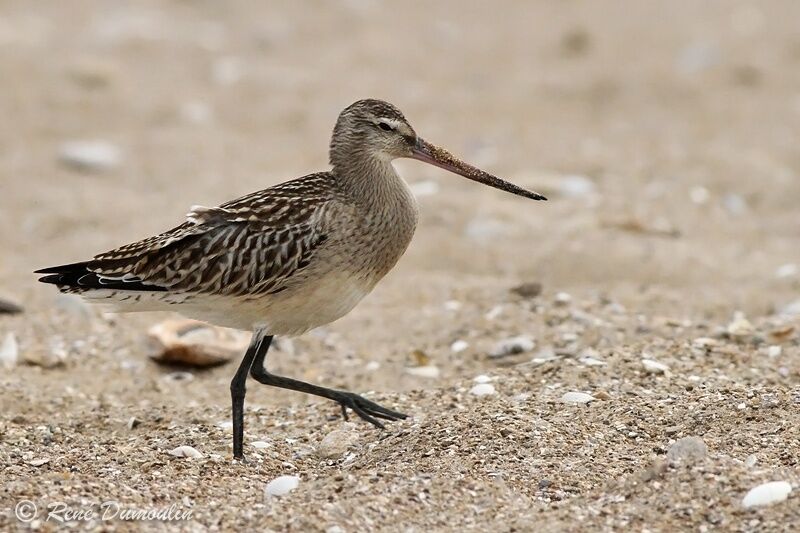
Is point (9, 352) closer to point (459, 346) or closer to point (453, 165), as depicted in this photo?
point (459, 346)

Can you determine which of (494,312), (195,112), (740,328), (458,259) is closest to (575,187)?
(458,259)

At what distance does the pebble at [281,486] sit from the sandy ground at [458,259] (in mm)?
91

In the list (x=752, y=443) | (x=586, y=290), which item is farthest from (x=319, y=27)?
(x=752, y=443)

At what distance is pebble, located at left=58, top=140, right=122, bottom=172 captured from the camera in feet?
41.5

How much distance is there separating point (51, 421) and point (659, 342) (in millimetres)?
3664

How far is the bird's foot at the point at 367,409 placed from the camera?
Result: 6944 mm

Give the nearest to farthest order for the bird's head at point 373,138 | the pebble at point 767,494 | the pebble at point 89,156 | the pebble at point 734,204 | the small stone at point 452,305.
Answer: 1. the pebble at point 767,494
2. the bird's head at point 373,138
3. the small stone at point 452,305
4. the pebble at point 734,204
5. the pebble at point 89,156

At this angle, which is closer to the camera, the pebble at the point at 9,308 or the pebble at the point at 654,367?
the pebble at the point at 654,367

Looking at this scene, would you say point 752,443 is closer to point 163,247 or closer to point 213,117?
point 163,247

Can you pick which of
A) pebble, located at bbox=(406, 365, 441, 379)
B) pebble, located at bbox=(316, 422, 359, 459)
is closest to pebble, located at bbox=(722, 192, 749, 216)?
pebble, located at bbox=(406, 365, 441, 379)

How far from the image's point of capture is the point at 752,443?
596 cm

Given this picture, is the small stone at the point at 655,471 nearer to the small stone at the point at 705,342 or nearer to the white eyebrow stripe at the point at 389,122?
the small stone at the point at 705,342

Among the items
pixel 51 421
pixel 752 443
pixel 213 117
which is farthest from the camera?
pixel 213 117

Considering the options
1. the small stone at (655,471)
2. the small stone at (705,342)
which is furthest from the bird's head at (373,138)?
the small stone at (655,471)
